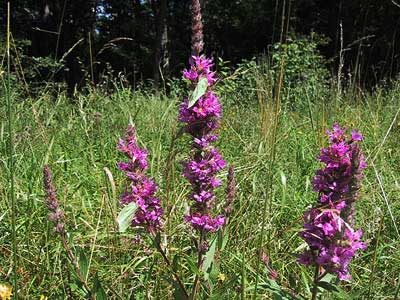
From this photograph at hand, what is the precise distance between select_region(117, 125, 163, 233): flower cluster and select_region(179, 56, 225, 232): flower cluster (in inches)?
4.7

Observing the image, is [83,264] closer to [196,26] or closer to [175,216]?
[196,26]

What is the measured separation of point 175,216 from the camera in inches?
91.9

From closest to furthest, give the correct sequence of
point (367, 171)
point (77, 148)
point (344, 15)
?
point (367, 171)
point (77, 148)
point (344, 15)

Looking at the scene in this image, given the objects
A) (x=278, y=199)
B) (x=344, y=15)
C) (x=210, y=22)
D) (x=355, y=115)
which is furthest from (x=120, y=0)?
(x=278, y=199)

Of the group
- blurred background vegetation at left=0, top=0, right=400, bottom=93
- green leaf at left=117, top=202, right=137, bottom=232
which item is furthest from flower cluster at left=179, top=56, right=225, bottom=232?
blurred background vegetation at left=0, top=0, right=400, bottom=93

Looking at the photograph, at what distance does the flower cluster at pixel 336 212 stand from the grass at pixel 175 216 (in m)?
0.13

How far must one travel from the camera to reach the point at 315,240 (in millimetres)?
1140

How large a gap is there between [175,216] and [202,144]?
1.05 metres

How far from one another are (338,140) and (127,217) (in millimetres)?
626

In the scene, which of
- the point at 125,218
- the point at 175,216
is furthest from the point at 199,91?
the point at 175,216

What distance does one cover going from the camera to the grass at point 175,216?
1724 millimetres

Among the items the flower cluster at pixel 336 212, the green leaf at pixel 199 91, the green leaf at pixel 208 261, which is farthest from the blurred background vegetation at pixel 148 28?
the flower cluster at pixel 336 212

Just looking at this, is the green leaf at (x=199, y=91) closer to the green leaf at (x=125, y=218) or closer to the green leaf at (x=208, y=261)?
the green leaf at (x=125, y=218)

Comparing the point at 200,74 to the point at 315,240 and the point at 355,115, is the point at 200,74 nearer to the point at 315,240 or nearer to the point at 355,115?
the point at 315,240
